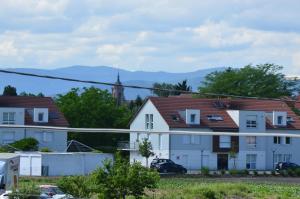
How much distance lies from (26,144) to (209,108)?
21281mm

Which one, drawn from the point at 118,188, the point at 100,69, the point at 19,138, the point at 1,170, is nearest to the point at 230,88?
the point at 19,138

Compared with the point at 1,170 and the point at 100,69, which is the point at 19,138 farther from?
the point at 100,69

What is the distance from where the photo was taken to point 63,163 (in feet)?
169

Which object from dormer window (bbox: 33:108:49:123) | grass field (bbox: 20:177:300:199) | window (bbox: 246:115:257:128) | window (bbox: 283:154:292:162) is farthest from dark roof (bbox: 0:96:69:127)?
grass field (bbox: 20:177:300:199)

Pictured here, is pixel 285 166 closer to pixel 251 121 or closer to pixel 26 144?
pixel 251 121

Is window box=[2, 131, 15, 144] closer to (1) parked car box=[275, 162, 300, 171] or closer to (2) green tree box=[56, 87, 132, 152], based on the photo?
(2) green tree box=[56, 87, 132, 152]

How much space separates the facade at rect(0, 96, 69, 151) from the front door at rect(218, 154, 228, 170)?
37.3 feet

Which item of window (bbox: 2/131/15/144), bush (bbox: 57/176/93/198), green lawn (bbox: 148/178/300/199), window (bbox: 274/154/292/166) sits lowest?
green lawn (bbox: 148/178/300/199)

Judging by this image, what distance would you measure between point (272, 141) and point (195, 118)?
1043 centimetres

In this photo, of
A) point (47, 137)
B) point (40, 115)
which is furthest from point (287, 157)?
point (40, 115)

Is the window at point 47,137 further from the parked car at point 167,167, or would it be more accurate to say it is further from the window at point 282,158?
the window at point 282,158

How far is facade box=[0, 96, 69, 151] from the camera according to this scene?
61.9 m

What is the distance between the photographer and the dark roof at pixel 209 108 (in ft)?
225

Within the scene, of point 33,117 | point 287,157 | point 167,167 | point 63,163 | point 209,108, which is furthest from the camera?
point 209,108
